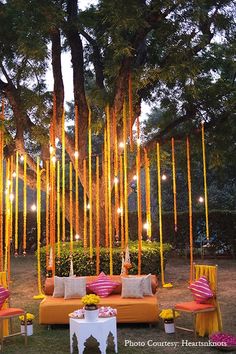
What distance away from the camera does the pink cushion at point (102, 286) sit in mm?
7320

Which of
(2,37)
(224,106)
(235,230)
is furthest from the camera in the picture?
(235,230)

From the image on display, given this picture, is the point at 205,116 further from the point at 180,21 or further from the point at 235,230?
the point at 235,230

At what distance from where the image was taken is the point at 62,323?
674cm

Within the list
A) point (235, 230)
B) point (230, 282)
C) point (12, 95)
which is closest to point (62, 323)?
point (230, 282)

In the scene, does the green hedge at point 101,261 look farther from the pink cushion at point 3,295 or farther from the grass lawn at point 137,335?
the pink cushion at point 3,295

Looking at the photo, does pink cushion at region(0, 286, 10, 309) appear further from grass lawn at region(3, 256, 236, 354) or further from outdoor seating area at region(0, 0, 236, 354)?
grass lawn at region(3, 256, 236, 354)

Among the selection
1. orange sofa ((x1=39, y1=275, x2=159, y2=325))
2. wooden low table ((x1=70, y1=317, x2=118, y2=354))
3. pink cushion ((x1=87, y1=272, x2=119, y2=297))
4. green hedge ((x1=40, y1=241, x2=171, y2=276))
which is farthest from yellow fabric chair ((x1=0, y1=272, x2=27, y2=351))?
green hedge ((x1=40, y1=241, x2=171, y2=276))

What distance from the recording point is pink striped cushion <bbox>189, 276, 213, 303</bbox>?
6.37 metres

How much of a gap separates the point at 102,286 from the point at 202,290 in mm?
1641

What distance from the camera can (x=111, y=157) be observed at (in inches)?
414

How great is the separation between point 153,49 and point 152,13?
1.72 m

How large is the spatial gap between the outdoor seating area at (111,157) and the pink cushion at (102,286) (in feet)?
0.05

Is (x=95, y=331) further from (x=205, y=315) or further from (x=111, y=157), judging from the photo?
(x=111, y=157)

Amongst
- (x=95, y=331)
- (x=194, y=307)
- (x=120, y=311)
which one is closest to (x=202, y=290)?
(x=194, y=307)
